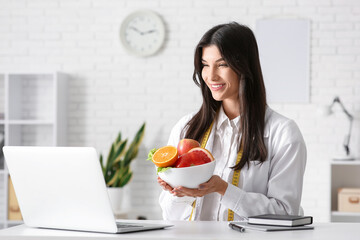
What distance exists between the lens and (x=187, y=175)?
1.94m

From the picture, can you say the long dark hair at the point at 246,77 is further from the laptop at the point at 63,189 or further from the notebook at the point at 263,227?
the laptop at the point at 63,189

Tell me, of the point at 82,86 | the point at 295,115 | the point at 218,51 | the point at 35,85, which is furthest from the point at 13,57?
the point at 218,51

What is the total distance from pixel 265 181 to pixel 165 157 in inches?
24.6

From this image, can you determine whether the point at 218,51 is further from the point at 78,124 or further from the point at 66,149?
the point at 78,124

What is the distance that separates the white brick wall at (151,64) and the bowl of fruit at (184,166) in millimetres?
3337

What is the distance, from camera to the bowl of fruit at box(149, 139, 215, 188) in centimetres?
194

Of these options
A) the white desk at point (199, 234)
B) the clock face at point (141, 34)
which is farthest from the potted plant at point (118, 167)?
the white desk at point (199, 234)

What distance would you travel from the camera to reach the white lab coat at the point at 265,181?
2.26 m

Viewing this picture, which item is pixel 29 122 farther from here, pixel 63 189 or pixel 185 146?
pixel 63 189

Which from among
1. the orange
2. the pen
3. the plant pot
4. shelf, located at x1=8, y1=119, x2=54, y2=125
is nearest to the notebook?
the pen

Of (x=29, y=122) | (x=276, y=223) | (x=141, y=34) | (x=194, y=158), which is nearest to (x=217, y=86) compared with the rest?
(x=194, y=158)

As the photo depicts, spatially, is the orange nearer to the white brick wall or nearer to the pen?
the pen

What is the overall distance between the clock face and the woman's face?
2.88 metres

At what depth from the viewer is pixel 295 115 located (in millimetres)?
5180
